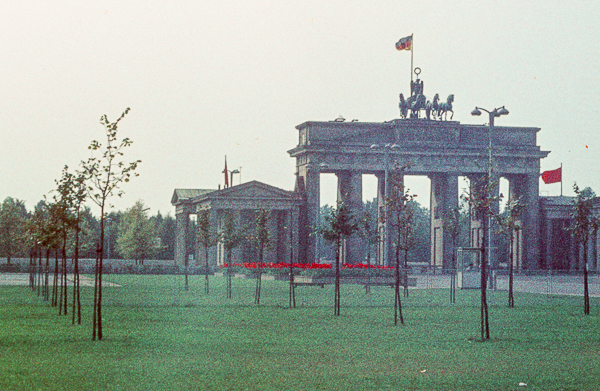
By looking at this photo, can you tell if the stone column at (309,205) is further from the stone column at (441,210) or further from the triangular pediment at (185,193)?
the triangular pediment at (185,193)

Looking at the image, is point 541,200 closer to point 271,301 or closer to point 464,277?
point 464,277

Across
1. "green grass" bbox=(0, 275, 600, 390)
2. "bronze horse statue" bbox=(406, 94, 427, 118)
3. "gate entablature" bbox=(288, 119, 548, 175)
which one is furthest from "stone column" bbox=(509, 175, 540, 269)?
"green grass" bbox=(0, 275, 600, 390)

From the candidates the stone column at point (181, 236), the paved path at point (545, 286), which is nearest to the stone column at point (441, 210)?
the paved path at point (545, 286)

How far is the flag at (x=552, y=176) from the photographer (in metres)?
113

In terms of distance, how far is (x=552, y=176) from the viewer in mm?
113688

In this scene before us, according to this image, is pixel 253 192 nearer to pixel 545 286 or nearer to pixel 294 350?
pixel 545 286

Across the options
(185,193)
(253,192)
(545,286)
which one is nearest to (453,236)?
(545,286)

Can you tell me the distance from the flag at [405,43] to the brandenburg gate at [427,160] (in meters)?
11.2

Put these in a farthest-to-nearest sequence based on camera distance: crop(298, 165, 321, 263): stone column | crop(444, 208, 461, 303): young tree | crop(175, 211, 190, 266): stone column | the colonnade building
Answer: crop(175, 211, 190, 266): stone column, the colonnade building, crop(298, 165, 321, 263): stone column, crop(444, 208, 461, 303): young tree

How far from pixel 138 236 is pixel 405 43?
5503cm

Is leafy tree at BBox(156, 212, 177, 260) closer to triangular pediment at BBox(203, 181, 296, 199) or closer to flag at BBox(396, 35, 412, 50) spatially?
triangular pediment at BBox(203, 181, 296, 199)

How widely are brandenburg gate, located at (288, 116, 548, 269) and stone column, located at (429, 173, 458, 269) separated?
0.40 ft

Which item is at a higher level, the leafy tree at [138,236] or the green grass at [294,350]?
the leafy tree at [138,236]

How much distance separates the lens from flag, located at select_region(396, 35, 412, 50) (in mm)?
101125
